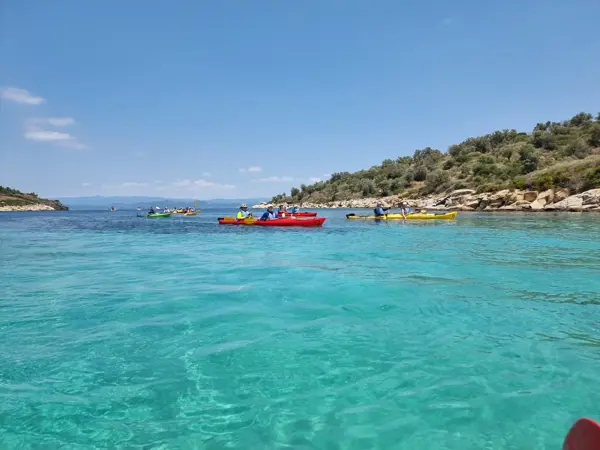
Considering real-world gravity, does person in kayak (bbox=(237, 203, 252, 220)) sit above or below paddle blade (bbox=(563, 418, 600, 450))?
above

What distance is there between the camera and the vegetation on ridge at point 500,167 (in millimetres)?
45469

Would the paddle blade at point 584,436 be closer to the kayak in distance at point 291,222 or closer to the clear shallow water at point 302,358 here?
the clear shallow water at point 302,358

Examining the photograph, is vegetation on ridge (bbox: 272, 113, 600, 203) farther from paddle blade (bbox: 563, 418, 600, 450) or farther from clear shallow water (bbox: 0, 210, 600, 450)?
paddle blade (bbox: 563, 418, 600, 450)

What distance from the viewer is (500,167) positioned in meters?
62.7

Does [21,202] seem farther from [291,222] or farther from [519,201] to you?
[519,201]

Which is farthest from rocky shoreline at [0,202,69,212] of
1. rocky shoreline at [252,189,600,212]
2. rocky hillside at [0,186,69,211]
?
rocky shoreline at [252,189,600,212]

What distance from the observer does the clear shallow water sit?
4.07 meters

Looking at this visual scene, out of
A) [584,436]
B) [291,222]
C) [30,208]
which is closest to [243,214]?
[291,222]

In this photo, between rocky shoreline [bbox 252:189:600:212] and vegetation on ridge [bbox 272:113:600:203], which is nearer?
rocky shoreline [bbox 252:189:600:212]

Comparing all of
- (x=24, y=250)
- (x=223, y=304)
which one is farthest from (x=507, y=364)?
(x=24, y=250)

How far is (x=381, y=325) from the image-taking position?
7.40 m

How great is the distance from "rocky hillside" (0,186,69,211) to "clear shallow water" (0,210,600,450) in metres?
118

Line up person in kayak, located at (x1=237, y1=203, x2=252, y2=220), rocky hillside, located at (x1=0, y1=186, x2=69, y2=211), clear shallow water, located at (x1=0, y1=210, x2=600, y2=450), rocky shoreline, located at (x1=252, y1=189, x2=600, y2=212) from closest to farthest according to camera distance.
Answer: clear shallow water, located at (x1=0, y1=210, x2=600, y2=450), person in kayak, located at (x1=237, y1=203, x2=252, y2=220), rocky shoreline, located at (x1=252, y1=189, x2=600, y2=212), rocky hillside, located at (x1=0, y1=186, x2=69, y2=211)

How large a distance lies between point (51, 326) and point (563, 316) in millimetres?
9780
